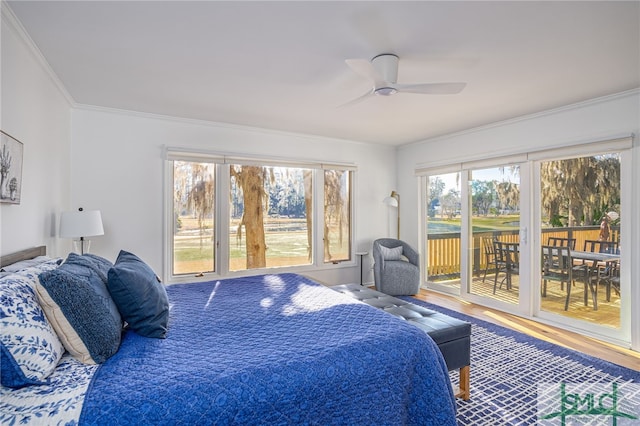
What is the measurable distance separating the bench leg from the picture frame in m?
3.06

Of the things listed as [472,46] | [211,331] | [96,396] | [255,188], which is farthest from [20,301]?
[255,188]

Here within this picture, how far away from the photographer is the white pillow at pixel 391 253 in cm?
519

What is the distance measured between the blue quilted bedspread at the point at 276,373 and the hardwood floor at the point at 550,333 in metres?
2.31

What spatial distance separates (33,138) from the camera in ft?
8.00

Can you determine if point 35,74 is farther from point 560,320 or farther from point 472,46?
point 560,320

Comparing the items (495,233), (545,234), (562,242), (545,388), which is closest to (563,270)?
(562,242)

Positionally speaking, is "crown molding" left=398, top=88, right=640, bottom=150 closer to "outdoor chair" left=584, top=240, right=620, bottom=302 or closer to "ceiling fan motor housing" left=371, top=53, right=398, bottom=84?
"outdoor chair" left=584, top=240, right=620, bottom=302

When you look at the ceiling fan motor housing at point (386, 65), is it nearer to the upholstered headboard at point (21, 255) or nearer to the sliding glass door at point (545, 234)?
the sliding glass door at point (545, 234)

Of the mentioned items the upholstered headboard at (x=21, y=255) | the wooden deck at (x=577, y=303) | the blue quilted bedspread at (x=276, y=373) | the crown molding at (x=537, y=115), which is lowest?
the wooden deck at (x=577, y=303)

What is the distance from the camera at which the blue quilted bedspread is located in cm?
121

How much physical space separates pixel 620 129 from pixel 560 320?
2.09 meters

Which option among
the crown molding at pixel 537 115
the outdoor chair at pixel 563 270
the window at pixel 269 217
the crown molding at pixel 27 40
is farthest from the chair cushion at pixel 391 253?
the crown molding at pixel 27 40

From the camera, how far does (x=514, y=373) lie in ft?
8.75

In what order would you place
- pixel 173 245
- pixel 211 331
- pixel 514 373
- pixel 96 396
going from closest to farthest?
pixel 96 396
pixel 211 331
pixel 514 373
pixel 173 245
